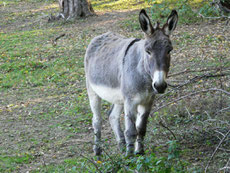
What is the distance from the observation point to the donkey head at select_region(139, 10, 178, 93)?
143 inches

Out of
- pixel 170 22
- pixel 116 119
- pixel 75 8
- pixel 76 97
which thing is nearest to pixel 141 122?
pixel 116 119

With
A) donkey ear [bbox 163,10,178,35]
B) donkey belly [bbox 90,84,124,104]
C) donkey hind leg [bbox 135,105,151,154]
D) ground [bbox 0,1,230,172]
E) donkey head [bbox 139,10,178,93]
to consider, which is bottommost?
ground [bbox 0,1,230,172]

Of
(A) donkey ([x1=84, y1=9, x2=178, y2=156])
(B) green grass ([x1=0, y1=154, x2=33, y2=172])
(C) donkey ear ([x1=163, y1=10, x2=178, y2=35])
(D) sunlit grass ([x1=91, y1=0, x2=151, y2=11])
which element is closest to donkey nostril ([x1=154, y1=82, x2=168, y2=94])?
(A) donkey ([x1=84, y1=9, x2=178, y2=156])

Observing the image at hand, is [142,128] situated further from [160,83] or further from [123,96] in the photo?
[160,83]

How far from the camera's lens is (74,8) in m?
15.0

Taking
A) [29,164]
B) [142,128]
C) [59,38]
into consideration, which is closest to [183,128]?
[142,128]

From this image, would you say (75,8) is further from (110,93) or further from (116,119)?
(110,93)

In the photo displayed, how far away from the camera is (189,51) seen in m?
9.20

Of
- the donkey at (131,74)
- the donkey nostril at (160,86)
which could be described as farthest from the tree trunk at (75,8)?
the donkey nostril at (160,86)

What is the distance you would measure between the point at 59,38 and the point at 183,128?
8443mm

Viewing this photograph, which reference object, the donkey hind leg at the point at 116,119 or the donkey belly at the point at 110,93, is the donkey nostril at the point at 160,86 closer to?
the donkey belly at the point at 110,93

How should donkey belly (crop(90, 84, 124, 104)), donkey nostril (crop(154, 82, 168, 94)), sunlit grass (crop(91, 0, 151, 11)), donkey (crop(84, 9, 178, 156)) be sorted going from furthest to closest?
sunlit grass (crop(91, 0, 151, 11)) < donkey belly (crop(90, 84, 124, 104)) < donkey (crop(84, 9, 178, 156)) < donkey nostril (crop(154, 82, 168, 94))

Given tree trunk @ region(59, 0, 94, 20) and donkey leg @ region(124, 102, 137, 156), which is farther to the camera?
tree trunk @ region(59, 0, 94, 20)

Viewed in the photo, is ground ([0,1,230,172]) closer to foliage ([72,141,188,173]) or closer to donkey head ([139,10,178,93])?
foliage ([72,141,188,173])
